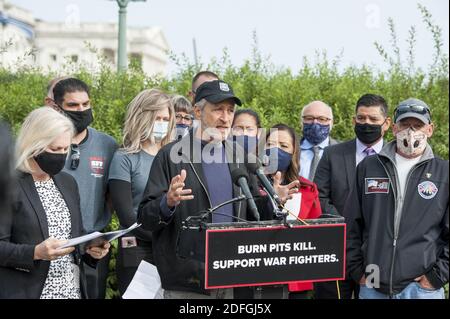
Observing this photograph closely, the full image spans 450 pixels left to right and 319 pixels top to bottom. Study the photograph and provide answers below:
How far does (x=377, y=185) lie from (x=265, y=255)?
183 centimetres

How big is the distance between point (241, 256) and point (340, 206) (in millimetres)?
2510

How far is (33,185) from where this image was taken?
400cm

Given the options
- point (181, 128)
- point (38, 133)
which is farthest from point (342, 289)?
point (38, 133)

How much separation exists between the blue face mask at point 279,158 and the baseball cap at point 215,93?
3.52 feet

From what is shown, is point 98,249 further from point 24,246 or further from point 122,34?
point 122,34

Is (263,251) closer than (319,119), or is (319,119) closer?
(263,251)

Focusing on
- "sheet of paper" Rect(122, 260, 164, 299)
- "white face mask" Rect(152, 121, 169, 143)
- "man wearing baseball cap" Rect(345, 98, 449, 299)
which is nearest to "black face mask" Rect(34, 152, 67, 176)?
"sheet of paper" Rect(122, 260, 164, 299)

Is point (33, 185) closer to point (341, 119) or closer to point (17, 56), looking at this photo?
point (17, 56)

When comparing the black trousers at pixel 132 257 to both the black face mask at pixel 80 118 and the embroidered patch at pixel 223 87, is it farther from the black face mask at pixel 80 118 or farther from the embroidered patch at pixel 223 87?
the embroidered patch at pixel 223 87

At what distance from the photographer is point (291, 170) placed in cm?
511

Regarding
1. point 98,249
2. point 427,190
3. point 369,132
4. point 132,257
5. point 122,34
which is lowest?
point 132,257

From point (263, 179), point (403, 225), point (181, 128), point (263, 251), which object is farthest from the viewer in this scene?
point (181, 128)

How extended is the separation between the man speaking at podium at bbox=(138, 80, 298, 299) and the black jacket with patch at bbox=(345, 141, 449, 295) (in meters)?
1.16

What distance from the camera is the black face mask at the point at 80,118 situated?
17.2ft
